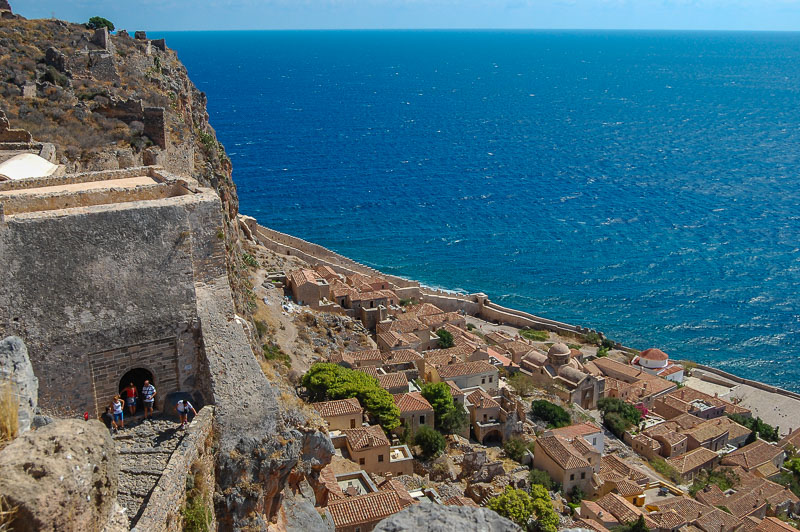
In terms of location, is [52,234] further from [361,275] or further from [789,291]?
[789,291]

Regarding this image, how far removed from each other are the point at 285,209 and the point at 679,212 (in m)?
46.6

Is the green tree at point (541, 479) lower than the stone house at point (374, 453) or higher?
lower

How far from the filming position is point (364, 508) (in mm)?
22609

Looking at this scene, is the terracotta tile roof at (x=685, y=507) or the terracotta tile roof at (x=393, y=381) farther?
the terracotta tile roof at (x=393, y=381)

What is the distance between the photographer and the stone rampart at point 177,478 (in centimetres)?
955

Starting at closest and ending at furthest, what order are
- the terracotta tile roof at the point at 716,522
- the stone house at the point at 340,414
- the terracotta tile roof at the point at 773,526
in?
the stone house at the point at 340,414, the terracotta tile roof at the point at 716,522, the terracotta tile roof at the point at 773,526

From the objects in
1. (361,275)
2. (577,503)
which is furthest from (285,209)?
(577,503)

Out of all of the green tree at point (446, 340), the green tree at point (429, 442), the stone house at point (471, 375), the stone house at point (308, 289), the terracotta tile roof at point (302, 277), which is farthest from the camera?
the terracotta tile roof at point (302, 277)

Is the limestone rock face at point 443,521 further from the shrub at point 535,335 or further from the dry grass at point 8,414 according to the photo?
the shrub at point 535,335

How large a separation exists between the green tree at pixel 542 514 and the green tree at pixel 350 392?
21.8ft

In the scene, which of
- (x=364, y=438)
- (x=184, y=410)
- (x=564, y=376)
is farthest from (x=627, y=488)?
(x=184, y=410)

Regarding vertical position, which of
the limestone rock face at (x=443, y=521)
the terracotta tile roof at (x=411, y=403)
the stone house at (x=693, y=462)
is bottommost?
the stone house at (x=693, y=462)

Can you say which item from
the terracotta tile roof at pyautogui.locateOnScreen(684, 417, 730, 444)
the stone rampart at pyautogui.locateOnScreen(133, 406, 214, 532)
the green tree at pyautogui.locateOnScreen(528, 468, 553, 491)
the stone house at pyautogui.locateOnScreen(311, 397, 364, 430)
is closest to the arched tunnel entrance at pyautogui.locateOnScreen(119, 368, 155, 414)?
the stone rampart at pyautogui.locateOnScreen(133, 406, 214, 532)

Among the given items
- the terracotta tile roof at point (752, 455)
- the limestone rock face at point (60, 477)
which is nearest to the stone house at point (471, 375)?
the terracotta tile roof at point (752, 455)
